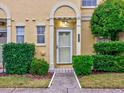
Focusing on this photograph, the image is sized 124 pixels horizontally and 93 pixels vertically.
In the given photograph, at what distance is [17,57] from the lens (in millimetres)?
16828

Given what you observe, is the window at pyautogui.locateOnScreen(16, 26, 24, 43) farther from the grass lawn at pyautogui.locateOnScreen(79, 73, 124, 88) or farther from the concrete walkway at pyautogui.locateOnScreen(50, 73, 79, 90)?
the grass lawn at pyautogui.locateOnScreen(79, 73, 124, 88)

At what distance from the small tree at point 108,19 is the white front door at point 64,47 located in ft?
5.67

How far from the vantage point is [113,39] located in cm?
1947

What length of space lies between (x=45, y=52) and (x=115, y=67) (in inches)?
174

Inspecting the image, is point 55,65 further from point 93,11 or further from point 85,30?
point 93,11

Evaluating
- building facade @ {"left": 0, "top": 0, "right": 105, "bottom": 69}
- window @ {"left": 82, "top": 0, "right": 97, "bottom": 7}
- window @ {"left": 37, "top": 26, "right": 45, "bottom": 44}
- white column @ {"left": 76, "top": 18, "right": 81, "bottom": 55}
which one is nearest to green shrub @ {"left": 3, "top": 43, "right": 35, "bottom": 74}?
building facade @ {"left": 0, "top": 0, "right": 105, "bottom": 69}

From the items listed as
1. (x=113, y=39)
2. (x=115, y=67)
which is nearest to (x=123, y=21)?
(x=113, y=39)

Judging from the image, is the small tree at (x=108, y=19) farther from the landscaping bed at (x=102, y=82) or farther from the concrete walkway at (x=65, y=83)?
the concrete walkway at (x=65, y=83)

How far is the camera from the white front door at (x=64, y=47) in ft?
65.4

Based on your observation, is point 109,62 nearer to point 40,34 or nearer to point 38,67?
point 38,67

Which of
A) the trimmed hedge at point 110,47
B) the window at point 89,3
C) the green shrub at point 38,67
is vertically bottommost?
the green shrub at point 38,67

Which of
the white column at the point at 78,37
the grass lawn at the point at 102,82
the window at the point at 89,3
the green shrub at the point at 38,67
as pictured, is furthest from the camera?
the window at the point at 89,3

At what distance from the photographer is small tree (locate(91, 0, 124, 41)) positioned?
18.8 metres

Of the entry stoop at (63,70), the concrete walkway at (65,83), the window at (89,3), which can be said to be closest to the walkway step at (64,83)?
the concrete walkway at (65,83)
